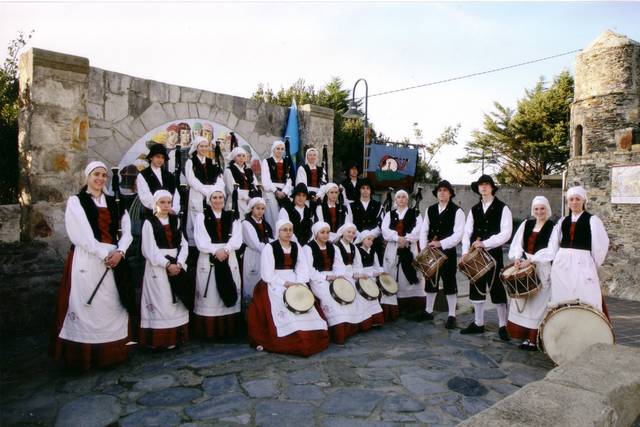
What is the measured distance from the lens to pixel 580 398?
2371mm

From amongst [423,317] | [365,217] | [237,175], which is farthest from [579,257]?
[237,175]

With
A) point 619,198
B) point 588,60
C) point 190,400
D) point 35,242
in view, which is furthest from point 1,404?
point 588,60

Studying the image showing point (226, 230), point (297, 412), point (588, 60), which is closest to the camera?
point (297, 412)

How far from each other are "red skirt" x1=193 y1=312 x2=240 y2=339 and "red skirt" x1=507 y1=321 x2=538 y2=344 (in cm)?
303

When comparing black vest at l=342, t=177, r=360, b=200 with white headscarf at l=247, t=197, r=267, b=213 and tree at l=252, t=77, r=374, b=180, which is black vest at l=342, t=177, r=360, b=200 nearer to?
white headscarf at l=247, t=197, r=267, b=213

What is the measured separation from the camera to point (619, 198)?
9.12 meters

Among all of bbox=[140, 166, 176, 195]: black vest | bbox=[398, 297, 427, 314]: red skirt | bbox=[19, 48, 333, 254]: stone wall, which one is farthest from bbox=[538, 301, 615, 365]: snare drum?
bbox=[19, 48, 333, 254]: stone wall

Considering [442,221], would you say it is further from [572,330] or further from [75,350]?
[75,350]

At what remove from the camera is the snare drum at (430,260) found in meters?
5.86

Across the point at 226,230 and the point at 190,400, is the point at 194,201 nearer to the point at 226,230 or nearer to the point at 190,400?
the point at 226,230

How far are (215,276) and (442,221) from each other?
293 centimetres

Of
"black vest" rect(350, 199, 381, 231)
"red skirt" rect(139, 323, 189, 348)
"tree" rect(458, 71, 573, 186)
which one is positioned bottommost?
"red skirt" rect(139, 323, 189, 348)

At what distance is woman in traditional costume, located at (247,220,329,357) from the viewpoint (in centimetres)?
485

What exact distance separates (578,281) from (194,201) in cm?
437
